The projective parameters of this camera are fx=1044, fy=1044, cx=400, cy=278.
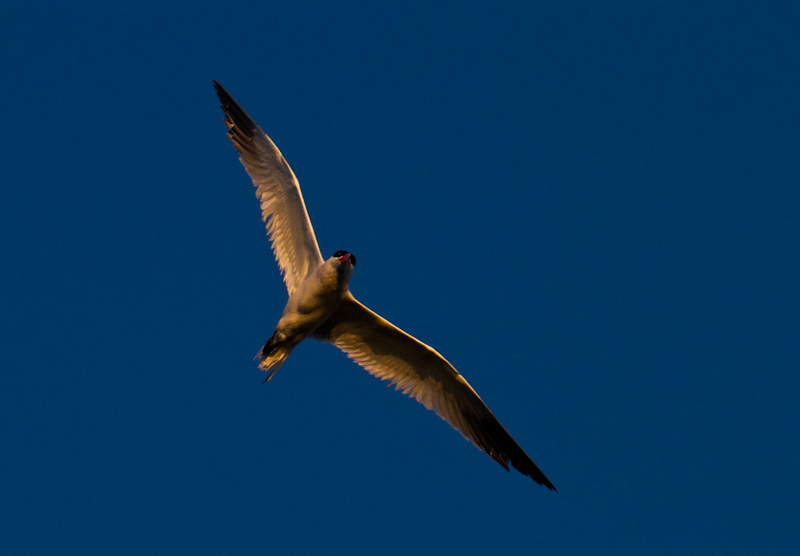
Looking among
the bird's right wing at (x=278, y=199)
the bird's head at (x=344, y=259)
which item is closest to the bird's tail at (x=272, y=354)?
the bird's right wing at (x=278, y=199)

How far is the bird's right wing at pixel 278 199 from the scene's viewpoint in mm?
13633

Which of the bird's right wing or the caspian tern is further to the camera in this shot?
the bird's right wing

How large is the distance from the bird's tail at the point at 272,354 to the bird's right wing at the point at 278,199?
2.30 feet

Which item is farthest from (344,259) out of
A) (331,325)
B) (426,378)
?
(426,378)

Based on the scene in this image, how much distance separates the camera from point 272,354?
13453mm

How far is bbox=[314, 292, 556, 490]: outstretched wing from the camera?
45.6 ft

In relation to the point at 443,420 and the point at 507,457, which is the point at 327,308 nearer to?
the point at 443,420

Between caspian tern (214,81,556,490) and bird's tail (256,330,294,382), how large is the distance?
13 mm

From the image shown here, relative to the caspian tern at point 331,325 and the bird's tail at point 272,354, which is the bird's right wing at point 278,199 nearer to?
the caspian tern at point 331,325

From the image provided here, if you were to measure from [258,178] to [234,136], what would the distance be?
2.27 feet

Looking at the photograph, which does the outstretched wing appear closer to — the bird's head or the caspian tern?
the caspian tern

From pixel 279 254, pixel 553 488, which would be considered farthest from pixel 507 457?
pixel 279 254

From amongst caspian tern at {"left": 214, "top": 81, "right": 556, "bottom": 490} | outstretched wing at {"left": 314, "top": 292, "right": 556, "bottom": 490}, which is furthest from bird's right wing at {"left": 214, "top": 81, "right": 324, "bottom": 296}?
outstretched wing at {"left": 314, "top": 292, "right": 556, "bottom": 490}

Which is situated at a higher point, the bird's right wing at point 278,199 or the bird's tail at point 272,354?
the bird's right wing at point 278,199
